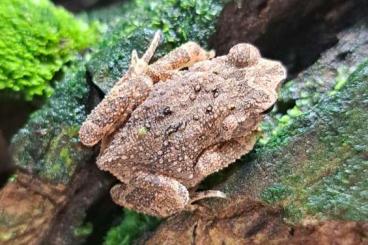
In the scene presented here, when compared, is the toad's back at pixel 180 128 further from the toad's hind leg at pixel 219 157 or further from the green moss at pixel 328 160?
the green moss at pixel 328 160

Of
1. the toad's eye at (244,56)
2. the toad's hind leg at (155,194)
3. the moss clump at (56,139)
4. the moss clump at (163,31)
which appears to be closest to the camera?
the toad's hind leg at (155,194)

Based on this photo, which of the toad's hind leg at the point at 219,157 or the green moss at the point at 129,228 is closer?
the toad's hind leg at the point at 219,157

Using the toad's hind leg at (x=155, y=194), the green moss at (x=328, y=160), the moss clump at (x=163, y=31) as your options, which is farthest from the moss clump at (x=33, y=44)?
the green moss at (x=328, y=160)

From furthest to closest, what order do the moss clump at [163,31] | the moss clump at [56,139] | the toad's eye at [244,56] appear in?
the moss clump at [163,31]
the moss clump at [56,139]
the toad's eye at [244,56]

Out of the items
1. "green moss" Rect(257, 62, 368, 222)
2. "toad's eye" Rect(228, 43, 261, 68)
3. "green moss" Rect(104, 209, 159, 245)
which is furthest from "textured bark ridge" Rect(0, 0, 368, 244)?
"toad's eye" Rect(228, 43, 261, 68)

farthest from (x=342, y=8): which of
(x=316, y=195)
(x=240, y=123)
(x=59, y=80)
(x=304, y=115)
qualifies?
(x=59, y=80)

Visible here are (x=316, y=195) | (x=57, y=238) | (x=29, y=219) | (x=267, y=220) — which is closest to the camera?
(x=316, y=195)

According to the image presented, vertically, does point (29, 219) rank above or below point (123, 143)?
below

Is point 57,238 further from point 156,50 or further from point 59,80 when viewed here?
A: point 156,50
